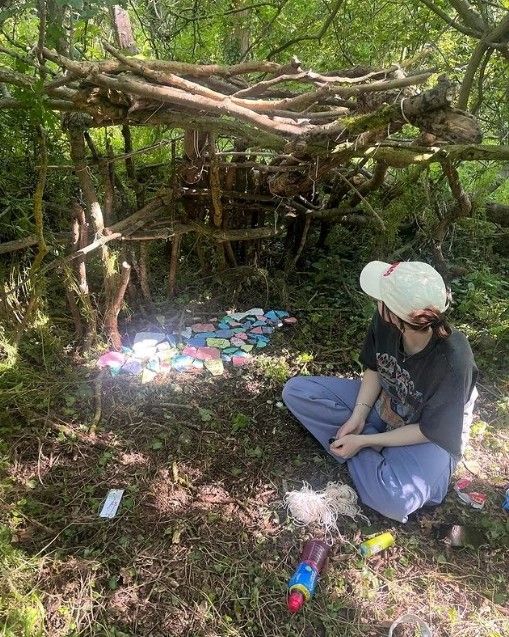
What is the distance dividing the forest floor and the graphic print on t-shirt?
0.40 m

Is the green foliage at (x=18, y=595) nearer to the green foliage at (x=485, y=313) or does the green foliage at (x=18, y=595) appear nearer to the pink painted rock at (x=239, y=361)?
the pink painted rock at (x=239, y=361)

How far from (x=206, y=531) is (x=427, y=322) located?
50.8 inches

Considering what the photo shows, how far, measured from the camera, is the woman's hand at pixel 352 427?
2.36 metres

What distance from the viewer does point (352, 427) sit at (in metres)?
2.37

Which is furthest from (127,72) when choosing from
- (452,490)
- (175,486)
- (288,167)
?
(452,490)

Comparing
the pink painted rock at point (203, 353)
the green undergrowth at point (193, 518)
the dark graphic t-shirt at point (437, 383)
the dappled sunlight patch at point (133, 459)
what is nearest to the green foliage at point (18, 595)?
the green undergrowth at point (193, 518)

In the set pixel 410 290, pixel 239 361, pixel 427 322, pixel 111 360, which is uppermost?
pixel 410 290

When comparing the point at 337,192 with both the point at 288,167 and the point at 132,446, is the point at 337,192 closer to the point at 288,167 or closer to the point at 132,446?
the point at 288,167

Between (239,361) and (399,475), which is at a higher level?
(399,475)

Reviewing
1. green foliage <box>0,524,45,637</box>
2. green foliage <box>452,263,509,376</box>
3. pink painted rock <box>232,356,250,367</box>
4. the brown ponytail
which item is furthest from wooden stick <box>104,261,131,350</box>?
green foliage <box>452,263,509,376</box>

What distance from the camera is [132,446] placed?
246 cm

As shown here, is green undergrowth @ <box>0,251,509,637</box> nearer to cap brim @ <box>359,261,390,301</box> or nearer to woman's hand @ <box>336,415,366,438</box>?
woman's hand @ <box>336,415,366,438</box>

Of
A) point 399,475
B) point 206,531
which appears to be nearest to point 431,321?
point 399,475

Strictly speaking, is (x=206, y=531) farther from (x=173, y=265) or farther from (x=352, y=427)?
(x=173, y=265)
